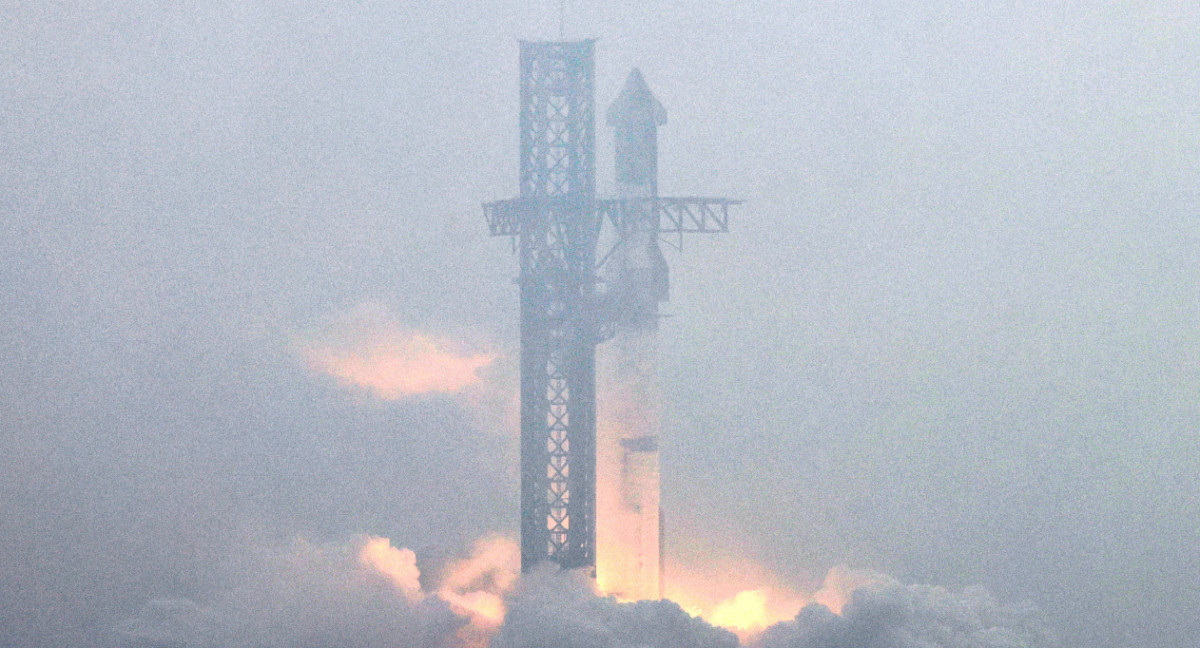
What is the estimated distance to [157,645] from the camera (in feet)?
129

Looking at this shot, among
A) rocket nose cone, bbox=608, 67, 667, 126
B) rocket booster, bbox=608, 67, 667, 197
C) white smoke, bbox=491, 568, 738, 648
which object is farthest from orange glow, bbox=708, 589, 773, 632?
rocket nose cone, bbox=608, 67, 667, 126

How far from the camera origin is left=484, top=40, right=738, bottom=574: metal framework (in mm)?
40438

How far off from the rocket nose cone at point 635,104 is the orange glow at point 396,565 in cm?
1216

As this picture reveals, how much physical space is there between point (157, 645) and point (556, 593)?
961 centimetres

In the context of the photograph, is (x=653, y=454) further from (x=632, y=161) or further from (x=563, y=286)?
(x=632, y=161)

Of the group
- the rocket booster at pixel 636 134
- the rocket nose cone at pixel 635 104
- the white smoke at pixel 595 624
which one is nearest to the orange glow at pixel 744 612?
the white smoke at pixel 595 624

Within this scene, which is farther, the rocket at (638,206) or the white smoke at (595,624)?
the rocket at (638,206)

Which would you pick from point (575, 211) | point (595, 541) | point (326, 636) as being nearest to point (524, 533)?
point (595, 541)

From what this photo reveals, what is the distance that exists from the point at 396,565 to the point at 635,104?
12956 mm

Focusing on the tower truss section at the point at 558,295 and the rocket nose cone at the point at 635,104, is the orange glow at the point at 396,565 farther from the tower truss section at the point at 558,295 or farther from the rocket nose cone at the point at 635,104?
the rocket nose cone at the point at 635,104

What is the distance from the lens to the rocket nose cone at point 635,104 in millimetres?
40781

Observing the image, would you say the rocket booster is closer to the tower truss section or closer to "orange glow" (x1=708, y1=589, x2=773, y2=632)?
the tower truss section

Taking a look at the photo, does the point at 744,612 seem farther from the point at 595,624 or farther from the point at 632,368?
the point at 632,368

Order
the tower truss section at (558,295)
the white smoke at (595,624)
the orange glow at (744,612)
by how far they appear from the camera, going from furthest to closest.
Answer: the orange glow at (744,612) → the tower truss section at (558,295) → the white smoke at (595,624)
